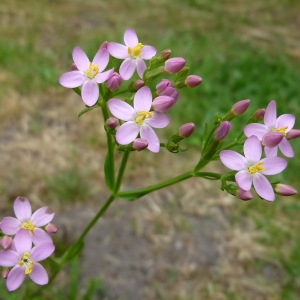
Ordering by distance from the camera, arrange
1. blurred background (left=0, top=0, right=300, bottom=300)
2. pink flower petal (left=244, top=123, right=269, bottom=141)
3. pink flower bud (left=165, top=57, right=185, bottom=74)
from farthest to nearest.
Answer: blurred background (left=0, top=0, right=300, bottom=300) < pink flower bud (left=165, top=57, right=185, bottom=74) < pink flower petal (left=244, top=123, right=269, bottom=141)

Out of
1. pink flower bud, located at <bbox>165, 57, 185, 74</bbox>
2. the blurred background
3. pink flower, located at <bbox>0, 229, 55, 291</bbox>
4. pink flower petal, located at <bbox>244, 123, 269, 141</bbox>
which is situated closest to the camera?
pink flower, located at <bbox>0, 229, 55, 291</bbox>

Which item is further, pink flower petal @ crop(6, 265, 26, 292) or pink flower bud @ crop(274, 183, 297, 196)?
pink flower bud @ crop(274, 183, 297, 196)

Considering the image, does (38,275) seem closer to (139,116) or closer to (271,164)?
(139,116)

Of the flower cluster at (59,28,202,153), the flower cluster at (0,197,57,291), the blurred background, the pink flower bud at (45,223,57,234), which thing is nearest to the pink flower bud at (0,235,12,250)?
the flower cluster at (0,197,57,291)

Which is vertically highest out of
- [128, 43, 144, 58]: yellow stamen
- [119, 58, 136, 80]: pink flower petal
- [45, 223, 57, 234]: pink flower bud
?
[128, 43, 144, 58]: yellow stamen

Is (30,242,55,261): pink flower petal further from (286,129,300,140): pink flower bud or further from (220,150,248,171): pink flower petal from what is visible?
(286,129,300,140): pink flower bud

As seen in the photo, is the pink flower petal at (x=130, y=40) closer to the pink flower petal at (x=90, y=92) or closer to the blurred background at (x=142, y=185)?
the pink flower petal at (x=90, y=92)

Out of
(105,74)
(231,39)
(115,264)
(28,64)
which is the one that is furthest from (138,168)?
(231,39)

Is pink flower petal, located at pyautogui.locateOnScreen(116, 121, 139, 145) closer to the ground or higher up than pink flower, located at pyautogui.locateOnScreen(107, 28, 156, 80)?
closer to the ground
